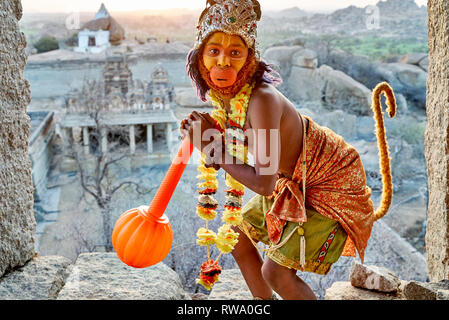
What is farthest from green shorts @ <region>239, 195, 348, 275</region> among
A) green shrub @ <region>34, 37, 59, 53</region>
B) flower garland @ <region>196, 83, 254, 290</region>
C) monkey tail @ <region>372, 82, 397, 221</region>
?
green shrub @ <region>34, 37, 59, 53</region>

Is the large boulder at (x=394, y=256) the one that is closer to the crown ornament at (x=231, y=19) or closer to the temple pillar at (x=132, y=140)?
the temple pillar at (x=132, y=140)

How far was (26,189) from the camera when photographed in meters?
2.02

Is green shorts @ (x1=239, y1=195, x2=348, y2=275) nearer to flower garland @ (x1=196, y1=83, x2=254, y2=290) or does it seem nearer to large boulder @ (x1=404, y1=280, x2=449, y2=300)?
flower garland @ (x1=196, y1=83, x2=254, y2=290)

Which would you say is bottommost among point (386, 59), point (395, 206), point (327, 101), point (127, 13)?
point (395, 206)

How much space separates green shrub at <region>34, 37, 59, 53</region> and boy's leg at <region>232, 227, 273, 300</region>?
10.3 meters

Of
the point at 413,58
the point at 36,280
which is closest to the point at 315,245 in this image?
the point at 36,280

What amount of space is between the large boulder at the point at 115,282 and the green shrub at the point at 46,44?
9.84m

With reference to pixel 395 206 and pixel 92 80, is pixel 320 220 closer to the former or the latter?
pixel 395 206

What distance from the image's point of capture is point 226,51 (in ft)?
5.29

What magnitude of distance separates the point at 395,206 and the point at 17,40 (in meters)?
6.99

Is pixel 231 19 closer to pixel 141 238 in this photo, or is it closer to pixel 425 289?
pixel 141 238

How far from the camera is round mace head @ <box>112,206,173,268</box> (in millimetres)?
1616

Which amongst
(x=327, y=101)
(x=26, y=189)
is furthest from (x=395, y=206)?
(x=26, y=189)

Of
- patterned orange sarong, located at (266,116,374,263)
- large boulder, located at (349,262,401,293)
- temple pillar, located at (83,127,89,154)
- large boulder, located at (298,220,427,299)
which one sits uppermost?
patterned orange sarong, located at (266,116,374,263)
